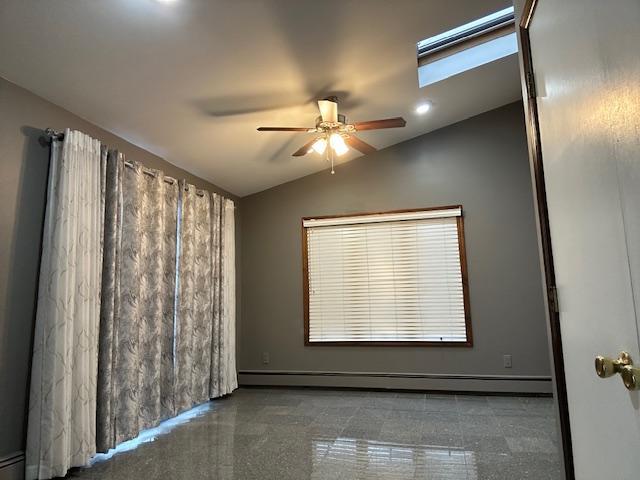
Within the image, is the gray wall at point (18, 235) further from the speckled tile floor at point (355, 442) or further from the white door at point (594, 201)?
the white door at point (594, 201)

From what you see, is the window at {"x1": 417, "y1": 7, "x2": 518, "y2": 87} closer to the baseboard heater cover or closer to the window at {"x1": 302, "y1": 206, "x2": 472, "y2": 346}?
the window at {"x1": 302, "y1": 206, "x2": 472, "y2": 346}

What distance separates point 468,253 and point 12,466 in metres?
4.37

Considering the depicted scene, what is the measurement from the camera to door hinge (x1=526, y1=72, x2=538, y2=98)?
59.6 inches

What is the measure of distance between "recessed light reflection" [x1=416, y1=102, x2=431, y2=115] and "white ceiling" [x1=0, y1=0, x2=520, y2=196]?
110mm

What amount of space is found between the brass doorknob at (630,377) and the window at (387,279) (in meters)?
3.88

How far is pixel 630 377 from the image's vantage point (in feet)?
2.72

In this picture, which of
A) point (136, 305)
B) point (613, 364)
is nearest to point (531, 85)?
point (613, 364)

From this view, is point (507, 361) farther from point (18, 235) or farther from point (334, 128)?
point (18, 235)

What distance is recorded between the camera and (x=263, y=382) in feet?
16.8

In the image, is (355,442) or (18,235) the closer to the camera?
(18,235)

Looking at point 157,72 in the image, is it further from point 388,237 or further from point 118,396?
point 388,237

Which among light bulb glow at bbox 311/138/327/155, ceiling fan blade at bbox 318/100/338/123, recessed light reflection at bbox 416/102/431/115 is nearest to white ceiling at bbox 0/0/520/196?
recessed light reflection at bbox 416/102/431/115

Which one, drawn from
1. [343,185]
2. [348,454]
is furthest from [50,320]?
[343,185]

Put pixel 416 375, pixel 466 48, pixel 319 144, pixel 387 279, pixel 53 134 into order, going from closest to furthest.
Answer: pixel 53 134, pixel 319 144, pixel 466 48, pixel 416 375, pixel 387 279
